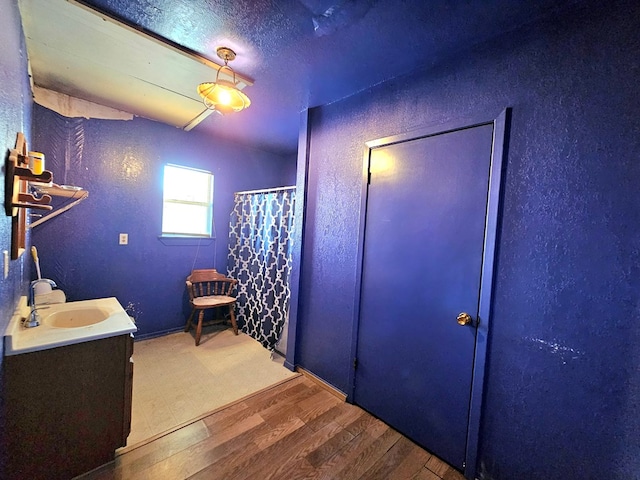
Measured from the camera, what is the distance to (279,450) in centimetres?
160

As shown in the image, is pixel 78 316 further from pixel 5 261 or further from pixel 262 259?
pixel 262 259

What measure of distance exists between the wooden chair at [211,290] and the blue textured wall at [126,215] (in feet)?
0.53

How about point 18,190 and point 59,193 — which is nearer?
point 18,190

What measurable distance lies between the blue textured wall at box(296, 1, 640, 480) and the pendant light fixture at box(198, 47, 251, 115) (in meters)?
1.31

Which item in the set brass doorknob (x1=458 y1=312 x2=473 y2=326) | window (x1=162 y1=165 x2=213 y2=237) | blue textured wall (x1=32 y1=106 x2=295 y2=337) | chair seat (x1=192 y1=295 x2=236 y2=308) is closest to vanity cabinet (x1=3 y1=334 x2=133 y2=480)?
chair seat (x1=192 y1=295 x2=236 y2=308)

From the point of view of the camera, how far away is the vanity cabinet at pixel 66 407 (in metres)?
1.22

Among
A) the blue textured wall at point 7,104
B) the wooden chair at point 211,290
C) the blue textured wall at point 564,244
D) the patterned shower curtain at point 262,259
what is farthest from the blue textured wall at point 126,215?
the blue textured wall at point 564,244

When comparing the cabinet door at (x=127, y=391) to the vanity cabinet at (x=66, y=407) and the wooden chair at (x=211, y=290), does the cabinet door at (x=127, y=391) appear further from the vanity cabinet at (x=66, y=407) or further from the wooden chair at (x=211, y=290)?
the wooden chair at (x=211, y=290)

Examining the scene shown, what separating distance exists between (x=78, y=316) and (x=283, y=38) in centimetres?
228

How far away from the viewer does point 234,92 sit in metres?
1.75

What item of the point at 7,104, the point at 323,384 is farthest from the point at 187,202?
the point at 323,384

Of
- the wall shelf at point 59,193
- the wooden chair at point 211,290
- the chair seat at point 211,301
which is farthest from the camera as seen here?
the wooden chair at point 211,290

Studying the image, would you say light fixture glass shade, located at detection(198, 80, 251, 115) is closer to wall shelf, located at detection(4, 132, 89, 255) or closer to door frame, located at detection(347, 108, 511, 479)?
wall shelf, located at detection(4, 132, 89, 255)

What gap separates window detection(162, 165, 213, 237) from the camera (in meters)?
3.20
